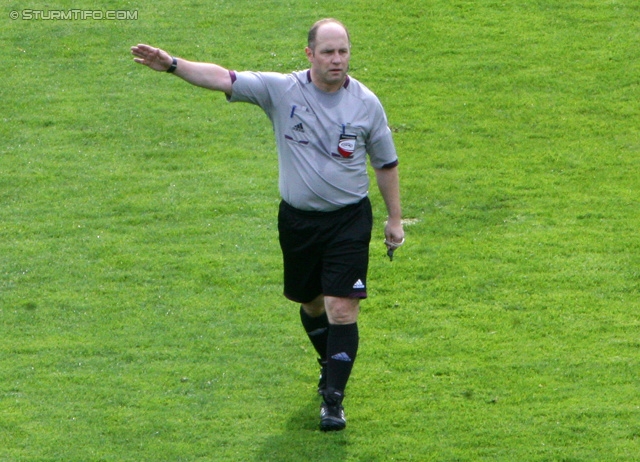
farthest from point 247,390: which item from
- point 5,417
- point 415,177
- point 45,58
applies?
point 45,58

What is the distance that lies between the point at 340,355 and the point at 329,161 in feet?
3.71

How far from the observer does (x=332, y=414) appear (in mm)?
6078

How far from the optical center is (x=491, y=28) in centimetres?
1406

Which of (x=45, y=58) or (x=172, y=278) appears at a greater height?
(x=45, y=58)

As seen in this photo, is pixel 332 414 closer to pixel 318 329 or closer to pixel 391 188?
pixel 318 329

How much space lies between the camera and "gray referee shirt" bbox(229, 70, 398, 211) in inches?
236

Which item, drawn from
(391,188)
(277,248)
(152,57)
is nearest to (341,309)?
(391,188)

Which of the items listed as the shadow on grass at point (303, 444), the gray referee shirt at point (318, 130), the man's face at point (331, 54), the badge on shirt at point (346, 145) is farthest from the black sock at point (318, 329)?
the man's face at point (331, 54)

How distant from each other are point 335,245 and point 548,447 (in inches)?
65.4

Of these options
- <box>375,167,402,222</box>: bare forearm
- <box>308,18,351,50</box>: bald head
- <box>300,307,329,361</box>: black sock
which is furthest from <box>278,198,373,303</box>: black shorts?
<box>308,18,351,50</box>: bald head

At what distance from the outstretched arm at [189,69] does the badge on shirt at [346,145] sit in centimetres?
70

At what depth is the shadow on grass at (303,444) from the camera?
19.1 feet

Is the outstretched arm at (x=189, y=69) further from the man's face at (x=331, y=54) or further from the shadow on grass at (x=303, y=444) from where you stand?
the shadow on grass at (x=303, y=444)

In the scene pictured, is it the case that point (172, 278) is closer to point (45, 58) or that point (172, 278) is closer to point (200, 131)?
point (200, 131)
